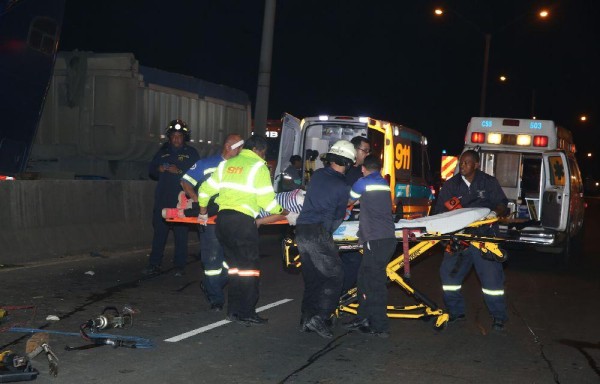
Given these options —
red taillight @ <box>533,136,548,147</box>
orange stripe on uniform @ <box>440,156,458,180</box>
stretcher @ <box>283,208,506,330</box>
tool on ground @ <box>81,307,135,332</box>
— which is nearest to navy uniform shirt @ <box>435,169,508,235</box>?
stretcher @ <box>283,208,506,330</box>

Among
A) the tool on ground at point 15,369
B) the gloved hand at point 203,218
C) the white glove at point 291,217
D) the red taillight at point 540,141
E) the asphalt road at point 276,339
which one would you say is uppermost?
the red taillight at point 540,141

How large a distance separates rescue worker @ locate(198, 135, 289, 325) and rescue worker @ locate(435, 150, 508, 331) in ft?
6.40

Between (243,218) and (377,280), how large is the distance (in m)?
1.45

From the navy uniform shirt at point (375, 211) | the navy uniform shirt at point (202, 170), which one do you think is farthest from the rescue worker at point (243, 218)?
the navy uniform shirt at point (202, 170)

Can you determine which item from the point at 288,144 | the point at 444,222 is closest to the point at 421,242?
the point at 444,222

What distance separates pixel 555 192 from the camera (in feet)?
47.7

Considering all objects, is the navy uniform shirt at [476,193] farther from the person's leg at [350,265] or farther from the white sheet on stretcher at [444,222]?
the person's leg at [350,265]

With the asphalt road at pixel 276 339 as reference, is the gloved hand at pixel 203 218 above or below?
above

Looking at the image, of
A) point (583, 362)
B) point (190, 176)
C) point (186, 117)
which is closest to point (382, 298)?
point (583, 362)

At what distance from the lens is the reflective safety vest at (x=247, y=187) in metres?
8.20

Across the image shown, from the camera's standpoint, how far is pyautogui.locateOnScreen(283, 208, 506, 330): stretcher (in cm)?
821

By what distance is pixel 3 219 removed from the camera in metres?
11.6

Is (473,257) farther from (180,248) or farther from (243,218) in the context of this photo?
(180,248)

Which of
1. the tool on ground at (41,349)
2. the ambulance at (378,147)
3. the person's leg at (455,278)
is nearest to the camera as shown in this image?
the tool on ground at (41,349)
